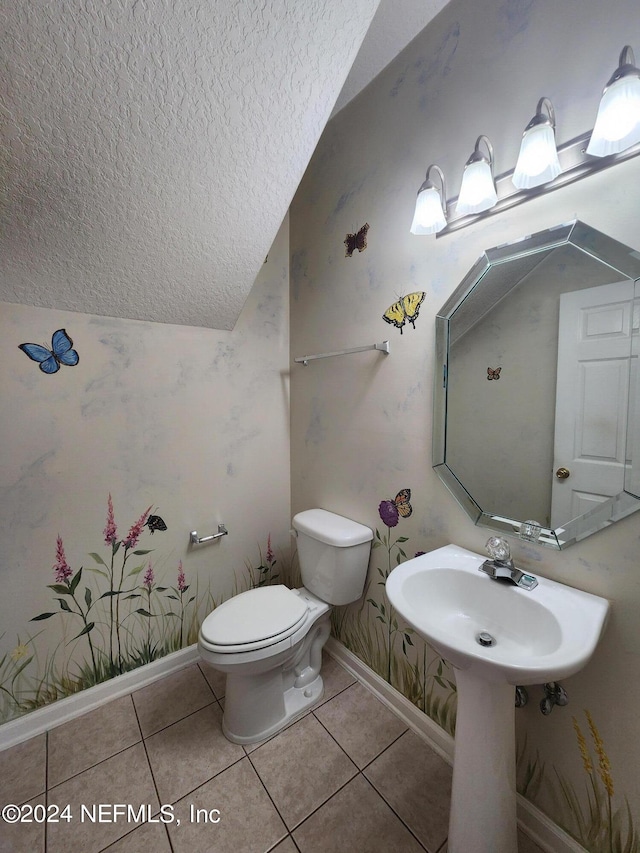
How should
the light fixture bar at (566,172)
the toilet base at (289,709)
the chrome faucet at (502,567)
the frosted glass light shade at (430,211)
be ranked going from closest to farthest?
the light fixture bar at (566,172)
the chrome faucet at (502,567)
the frosted glass light shade at (430,211)
the toilet base at (289,709)

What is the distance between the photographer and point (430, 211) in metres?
1.08

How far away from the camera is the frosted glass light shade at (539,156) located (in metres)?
0.82

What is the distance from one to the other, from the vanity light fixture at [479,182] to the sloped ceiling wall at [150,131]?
44cm

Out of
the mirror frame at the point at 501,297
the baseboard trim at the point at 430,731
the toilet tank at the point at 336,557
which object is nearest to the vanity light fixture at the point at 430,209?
the mirror frame at the point at 501,297

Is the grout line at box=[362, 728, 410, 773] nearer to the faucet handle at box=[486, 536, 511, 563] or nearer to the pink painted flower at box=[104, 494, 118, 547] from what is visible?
the faucet handle at box=[486, 536, 511, 563]

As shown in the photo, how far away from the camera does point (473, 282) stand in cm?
107

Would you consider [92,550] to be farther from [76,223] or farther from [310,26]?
[310,26]

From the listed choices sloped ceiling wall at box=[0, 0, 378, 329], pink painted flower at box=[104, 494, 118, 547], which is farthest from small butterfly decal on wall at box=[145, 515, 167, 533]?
sloped ceiling wall at box=[0, 0, 378, 329]

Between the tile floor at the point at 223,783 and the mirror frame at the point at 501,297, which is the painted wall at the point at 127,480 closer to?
the tile floor at the point at 223,783

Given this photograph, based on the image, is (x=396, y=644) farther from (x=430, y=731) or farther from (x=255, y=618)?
(x=255, y=618)

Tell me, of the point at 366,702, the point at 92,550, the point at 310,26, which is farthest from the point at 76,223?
the point at 366,702

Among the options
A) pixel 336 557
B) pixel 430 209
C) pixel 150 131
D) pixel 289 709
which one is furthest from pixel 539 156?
pixel 289 709

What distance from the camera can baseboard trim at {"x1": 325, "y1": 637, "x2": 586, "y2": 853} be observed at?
0.95 meters

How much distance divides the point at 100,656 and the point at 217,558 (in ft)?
1.97
